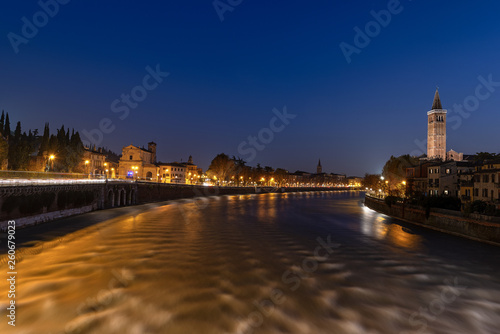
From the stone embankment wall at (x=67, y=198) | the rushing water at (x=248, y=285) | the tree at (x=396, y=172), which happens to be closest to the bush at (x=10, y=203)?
the stone embankment wall at (x=67, y=198)

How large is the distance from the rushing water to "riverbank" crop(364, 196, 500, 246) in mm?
1117

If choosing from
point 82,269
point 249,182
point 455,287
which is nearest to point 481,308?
point 455,287

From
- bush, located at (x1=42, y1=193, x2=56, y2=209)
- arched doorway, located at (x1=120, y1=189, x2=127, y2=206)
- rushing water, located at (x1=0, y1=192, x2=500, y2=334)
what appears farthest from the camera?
arched doorway, located at (x1=120, y1=189, x2=127, y2=206)

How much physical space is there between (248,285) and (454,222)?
24.8m

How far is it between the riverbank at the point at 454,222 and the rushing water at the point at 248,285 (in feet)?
3.66

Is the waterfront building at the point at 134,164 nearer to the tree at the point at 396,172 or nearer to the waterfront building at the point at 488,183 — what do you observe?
the tree at the point at 396,172

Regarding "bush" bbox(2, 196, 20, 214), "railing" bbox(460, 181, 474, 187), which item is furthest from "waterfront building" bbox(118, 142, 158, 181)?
"railing" bbox(460, 181, 474, 187)

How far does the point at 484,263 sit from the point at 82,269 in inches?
997

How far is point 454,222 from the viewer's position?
1147 inches

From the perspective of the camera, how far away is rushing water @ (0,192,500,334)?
11109 millimetres

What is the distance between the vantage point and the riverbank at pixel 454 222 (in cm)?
2447

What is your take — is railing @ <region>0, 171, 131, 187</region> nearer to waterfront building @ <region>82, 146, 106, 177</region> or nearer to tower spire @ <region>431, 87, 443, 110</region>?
waterfront building @ <region>82, 146, 106, 177</region>

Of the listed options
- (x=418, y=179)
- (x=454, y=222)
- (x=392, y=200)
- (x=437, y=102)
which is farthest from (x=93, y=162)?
(x=437, y=102)

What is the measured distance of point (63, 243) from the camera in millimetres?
22562
